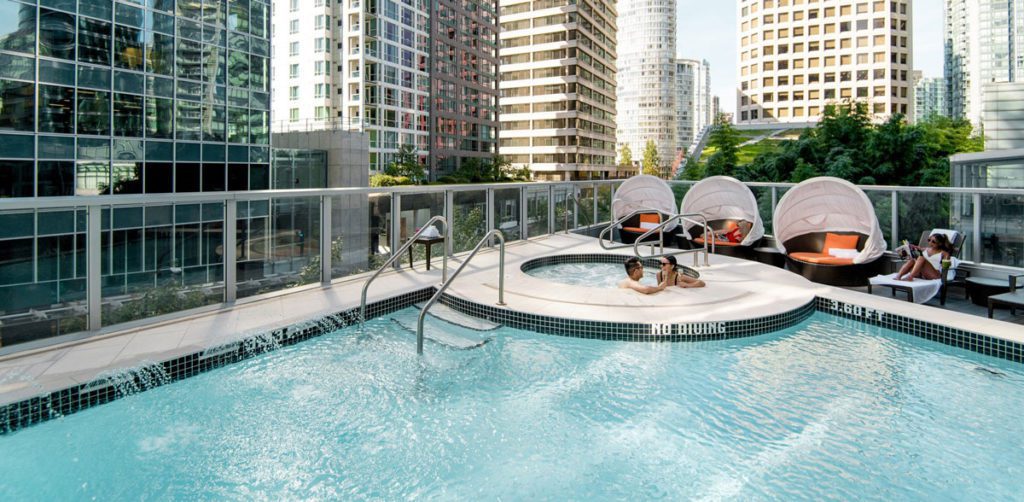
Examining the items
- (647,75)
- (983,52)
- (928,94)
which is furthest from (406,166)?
(928,94)

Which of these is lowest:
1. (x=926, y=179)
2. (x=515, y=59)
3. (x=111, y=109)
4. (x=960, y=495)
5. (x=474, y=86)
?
(x=960, y=495)

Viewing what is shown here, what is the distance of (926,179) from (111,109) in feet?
120

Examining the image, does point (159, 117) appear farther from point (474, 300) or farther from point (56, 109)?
point (474, 300)

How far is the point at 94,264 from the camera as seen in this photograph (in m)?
5.57

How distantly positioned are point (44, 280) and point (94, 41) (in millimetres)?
21431

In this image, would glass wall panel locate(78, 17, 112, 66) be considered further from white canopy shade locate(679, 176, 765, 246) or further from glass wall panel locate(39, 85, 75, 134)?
white canopy shade locate(679, 176, 765, 246)

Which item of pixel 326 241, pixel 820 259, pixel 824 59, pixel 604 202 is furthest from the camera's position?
pixel 824 59

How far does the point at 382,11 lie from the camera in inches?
2224

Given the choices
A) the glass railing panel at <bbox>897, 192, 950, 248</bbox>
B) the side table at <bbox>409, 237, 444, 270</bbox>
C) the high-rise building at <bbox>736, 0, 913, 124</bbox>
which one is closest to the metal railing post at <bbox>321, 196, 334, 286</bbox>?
the side table at <bbox>409, 237, 444, 270</bbox>

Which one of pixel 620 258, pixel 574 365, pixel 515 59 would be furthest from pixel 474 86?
pixel 574 365

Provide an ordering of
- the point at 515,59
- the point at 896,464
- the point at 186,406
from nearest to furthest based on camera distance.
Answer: the point at 896,464 < the point at 186,406 < the point at 515,59

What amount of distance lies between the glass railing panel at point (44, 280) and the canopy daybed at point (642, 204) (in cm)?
1071

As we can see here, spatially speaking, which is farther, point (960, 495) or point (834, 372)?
point (834, 372)

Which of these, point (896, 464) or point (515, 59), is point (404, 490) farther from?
point (515, 59)
